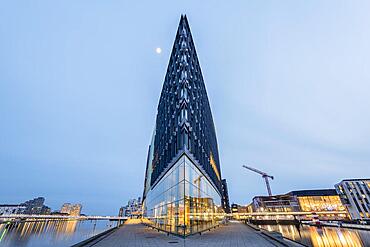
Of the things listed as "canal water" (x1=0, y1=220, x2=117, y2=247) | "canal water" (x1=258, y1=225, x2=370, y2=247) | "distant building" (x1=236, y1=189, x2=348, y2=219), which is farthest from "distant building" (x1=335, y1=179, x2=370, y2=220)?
"canal water" (x1=0, y1=220, x2=117, y2=247)

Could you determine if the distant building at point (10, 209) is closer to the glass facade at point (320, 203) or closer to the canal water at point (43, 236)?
the canal water at point (43, 236)

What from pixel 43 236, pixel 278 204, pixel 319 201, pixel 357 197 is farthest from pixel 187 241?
pixel 278 204

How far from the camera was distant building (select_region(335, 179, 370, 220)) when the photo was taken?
67312mm

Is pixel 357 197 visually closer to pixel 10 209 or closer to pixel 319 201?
pixel 319 201

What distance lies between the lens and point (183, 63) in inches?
1227

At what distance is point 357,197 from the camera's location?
231 ft

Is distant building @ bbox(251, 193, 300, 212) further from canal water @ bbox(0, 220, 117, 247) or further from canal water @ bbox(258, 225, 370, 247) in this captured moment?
canal water @ bbox(0, 220, 117, 247)

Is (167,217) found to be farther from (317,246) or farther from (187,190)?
(317,246)

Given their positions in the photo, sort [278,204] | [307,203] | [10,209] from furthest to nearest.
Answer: [10,209] → [278,204] → [307,203]

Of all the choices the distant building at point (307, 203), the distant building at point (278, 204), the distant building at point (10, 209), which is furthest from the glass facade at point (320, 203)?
the distant building at point (10, 209)

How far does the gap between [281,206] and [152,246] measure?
4648 inches

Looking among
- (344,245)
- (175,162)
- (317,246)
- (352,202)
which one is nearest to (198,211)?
(175,162)

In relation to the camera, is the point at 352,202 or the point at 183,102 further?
the point at 352,202

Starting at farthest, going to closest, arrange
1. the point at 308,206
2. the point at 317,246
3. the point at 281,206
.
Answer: the point at 281,206 → the point at 308,206 → the point at 317,246
